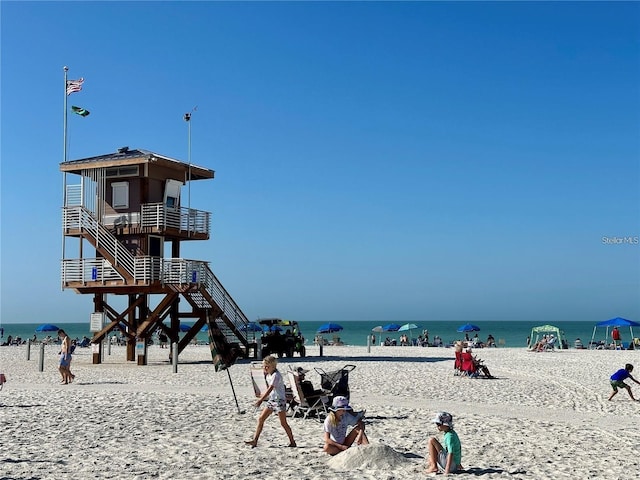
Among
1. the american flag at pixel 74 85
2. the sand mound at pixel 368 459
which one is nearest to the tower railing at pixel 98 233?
the american flag at pixel 74 85

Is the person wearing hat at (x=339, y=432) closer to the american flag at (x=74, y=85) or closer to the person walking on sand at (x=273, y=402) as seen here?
the person walking on sand at (x=273, y=402)

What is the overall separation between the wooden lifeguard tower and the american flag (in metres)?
3.39

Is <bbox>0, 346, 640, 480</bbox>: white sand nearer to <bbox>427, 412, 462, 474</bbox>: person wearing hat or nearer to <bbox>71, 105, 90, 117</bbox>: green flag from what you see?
<bbox>427, 412, 462, 474</bbox>: person wearing hat

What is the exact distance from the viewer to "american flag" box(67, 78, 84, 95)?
3253 centimetres


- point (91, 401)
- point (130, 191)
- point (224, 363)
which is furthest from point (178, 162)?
point (224, 363)

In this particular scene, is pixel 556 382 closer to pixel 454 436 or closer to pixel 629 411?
pixel 629 411

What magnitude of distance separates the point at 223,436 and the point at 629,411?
888cm

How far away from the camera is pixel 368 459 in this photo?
972 centimetres

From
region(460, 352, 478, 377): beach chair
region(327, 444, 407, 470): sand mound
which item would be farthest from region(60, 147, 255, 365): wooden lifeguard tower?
region(327, 444, 407, 470): sand mound

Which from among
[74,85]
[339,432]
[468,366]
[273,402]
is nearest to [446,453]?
[339,432]

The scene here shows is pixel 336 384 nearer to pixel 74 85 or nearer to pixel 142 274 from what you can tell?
pixel 142 274

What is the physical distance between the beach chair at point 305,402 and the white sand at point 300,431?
332mm

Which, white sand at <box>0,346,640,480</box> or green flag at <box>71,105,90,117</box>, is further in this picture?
green flag at <box>71,105,90,117</box>

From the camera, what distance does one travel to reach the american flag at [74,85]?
1281 inches
